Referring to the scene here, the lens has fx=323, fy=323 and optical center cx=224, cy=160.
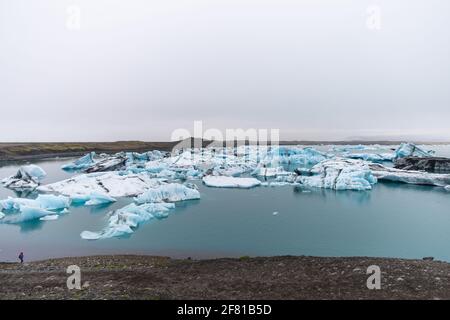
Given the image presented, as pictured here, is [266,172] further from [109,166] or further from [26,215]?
[26,215]

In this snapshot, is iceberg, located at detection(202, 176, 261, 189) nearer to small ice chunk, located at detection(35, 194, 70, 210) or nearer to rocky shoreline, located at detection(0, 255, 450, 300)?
small ice chunk, located at detection(35, 194, 70, 210)

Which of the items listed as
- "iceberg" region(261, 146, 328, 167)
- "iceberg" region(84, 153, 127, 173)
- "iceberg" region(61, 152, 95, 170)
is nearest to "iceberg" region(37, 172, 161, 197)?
"iceberg" region(84, 153, 127, 173)

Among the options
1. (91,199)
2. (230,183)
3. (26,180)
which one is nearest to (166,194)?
(91,199)

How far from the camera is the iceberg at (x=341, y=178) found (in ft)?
70.6

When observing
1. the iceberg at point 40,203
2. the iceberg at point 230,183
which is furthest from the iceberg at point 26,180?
the iceberg at point 230,183

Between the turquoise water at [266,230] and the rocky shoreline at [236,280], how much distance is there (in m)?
2.76

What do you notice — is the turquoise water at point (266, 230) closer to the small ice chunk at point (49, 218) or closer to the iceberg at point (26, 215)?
the small ice chunk at point (49, 218)

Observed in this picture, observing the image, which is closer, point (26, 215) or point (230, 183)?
point (26, 215)

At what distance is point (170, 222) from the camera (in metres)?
13.9

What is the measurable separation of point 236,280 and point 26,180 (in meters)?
23.8

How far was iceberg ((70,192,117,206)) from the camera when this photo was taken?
57.4 ft

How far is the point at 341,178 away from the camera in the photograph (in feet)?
72.2

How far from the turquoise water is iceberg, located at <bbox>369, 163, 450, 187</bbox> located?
3841 millimetres

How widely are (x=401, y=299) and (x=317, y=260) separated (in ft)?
8.53
